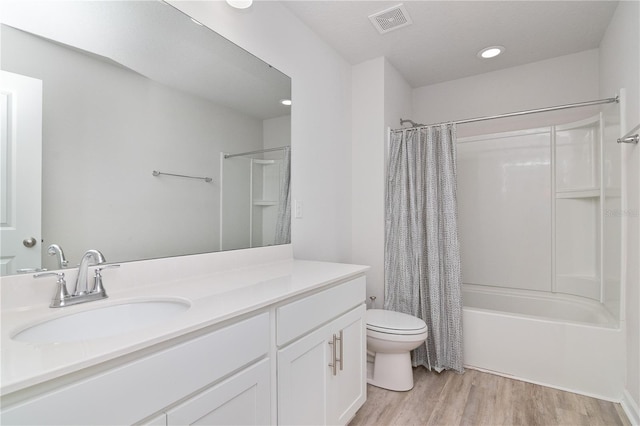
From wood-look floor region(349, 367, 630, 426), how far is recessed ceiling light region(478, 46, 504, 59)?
2411 mm

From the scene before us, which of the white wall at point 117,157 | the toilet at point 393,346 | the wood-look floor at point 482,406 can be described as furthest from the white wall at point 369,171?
the white wall at point 117,157

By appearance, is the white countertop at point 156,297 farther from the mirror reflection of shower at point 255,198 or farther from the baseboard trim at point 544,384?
the baseboard trim at point 544,384

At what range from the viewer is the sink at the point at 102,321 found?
2.74 feet

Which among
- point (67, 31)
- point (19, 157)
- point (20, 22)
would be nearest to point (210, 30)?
point (67, 31)

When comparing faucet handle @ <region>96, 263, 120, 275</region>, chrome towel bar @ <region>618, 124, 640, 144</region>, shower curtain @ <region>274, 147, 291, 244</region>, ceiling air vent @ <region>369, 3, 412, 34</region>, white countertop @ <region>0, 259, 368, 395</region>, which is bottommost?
white countertop @ <region>0, 259, 368, 395</region>

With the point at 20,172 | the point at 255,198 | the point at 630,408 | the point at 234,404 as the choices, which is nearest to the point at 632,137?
the point at 630,408

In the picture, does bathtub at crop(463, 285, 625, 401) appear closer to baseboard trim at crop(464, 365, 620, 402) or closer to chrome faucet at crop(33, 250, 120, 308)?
baseboard trim at crop(464, 365, 620, 402)

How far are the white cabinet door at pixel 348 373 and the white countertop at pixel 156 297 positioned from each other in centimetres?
23

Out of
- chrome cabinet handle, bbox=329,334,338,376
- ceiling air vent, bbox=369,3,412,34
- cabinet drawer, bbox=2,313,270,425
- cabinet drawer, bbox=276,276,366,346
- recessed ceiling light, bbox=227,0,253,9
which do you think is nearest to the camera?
cabinet drawer, bbox=2,313,270,425

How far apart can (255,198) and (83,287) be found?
3.03 feet

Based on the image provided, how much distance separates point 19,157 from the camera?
927mm

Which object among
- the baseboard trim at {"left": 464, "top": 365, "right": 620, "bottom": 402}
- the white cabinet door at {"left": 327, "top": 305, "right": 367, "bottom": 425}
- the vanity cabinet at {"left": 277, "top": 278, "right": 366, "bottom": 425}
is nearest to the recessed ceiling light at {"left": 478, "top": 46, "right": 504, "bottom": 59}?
the vanity cabinet at {"left": 277, "top": 278, "right": 366, "bottom": 425}

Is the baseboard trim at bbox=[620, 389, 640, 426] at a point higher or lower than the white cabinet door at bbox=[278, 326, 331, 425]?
lower

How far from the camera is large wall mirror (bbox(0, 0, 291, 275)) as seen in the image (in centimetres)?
94
